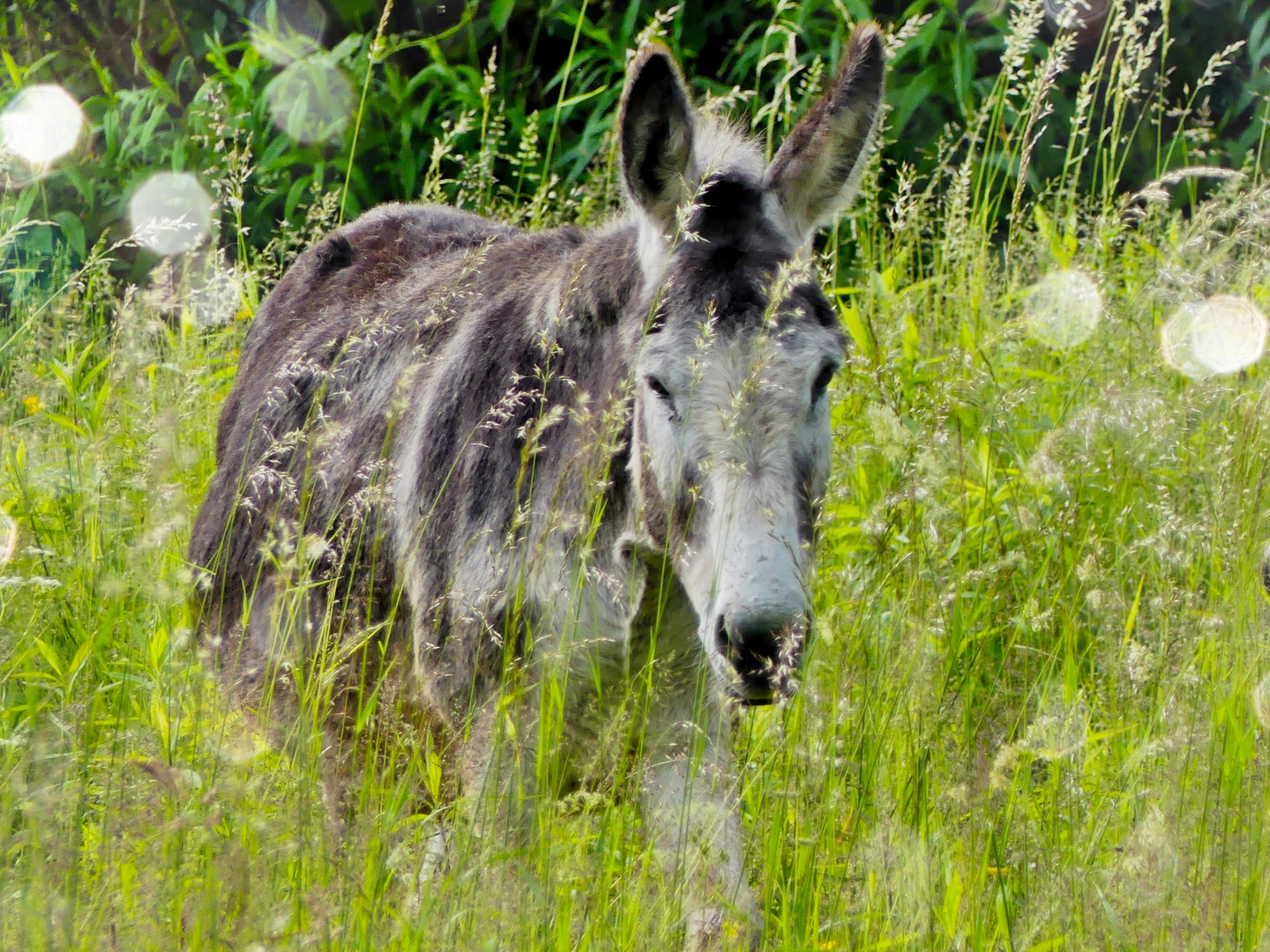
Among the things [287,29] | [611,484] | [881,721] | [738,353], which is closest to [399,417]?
[611,484]

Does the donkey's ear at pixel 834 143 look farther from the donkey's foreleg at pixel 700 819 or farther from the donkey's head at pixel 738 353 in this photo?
the donkey's foreleg at pixel 700 819

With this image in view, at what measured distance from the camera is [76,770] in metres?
1.93

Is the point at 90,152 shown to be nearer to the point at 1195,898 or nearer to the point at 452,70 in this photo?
the point at 452,70

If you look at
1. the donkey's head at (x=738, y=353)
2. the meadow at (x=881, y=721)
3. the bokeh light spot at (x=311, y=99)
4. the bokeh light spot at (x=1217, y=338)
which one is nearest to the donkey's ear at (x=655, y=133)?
the donkey's head at (x=738, y=353)

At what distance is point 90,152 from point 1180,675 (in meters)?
5.98

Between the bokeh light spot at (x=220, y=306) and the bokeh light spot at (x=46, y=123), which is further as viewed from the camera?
the bokeh light spot at (x=46, y=123)

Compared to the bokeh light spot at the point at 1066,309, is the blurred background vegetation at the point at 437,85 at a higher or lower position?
higher

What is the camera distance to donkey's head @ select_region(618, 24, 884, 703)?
204 centimetres

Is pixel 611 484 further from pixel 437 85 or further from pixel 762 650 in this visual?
pixel 437 85

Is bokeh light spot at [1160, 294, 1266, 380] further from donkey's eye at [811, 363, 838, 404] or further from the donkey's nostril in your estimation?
the donkey's nostril

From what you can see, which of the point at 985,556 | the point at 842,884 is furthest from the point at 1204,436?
the point at 842,884

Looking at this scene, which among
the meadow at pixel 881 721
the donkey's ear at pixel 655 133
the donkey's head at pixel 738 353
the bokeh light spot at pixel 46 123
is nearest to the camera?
the meadow at pixel 881 721

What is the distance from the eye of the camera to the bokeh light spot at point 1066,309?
3744 mm

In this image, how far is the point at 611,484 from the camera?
96.6 inches
